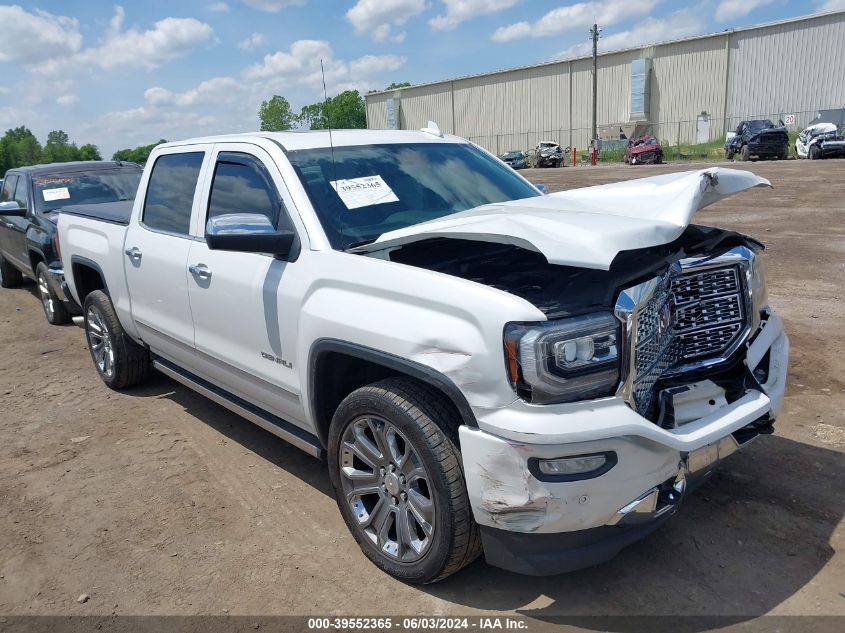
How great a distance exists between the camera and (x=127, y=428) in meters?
5.00

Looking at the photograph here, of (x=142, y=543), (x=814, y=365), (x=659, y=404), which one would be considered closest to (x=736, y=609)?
(x=659, y=404)

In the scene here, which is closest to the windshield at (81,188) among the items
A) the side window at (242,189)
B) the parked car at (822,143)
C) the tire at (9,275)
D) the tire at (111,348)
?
the tire at (9,275)

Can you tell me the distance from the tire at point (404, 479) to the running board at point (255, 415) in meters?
0.30

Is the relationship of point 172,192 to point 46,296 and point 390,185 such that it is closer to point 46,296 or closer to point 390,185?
point 390,185

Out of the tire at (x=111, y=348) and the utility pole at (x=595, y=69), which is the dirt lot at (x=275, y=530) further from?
the utility pole at (x=595, y=69)

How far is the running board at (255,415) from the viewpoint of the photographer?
3499 mm

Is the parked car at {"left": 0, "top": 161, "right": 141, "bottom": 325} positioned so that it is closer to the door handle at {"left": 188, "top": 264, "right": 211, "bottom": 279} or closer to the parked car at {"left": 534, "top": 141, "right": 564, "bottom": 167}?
the door handle at {"left": 188, "top": 264, "right": 211, "bottom": 279}

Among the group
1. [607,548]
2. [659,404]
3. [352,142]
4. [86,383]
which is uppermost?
[352,142]

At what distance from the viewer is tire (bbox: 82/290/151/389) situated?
5.41 m

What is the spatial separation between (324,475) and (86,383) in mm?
3142

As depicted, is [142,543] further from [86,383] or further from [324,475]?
[86,383]

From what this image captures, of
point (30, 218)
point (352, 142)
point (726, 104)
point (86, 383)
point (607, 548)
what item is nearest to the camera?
point (607, 548)

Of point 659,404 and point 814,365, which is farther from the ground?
point 659,404

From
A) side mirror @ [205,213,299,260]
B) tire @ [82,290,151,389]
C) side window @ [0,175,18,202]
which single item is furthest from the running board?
side window @ [0,175,18,202]
